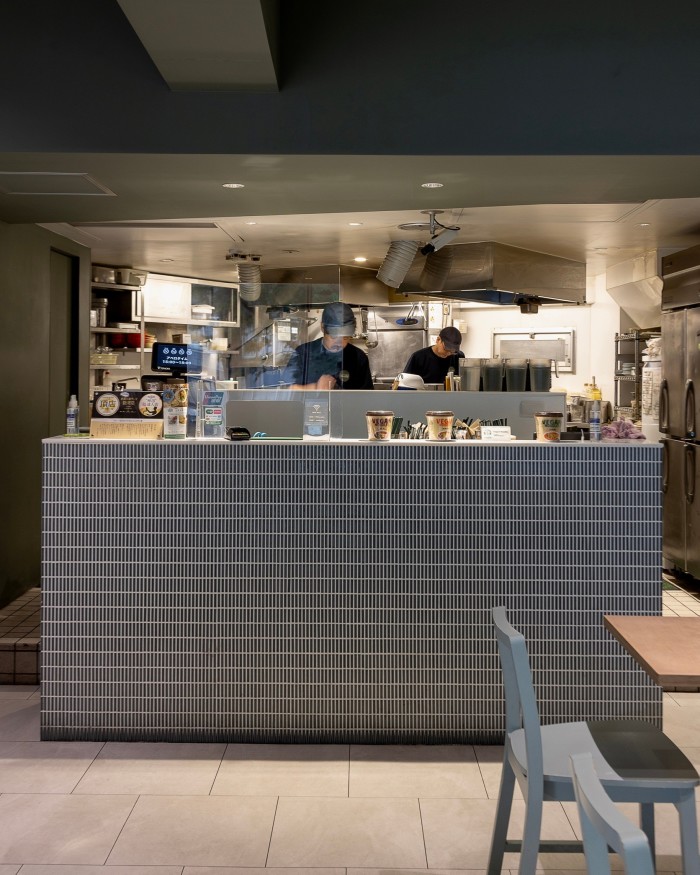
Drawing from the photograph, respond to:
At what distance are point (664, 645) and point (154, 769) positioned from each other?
2069 mm

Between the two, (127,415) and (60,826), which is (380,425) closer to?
(127,415)

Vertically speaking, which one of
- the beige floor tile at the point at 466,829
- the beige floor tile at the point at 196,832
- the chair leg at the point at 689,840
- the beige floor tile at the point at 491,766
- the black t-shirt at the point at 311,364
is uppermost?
the black t-shirt at the point at 311,364

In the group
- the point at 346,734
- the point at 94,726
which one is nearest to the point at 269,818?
the point at 346,734

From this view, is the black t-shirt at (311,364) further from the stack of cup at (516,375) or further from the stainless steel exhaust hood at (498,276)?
the stainless steel exhaust hood at (498,276)

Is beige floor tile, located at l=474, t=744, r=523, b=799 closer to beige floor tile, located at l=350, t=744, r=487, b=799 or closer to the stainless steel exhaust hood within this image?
beige floor tile, located at l=350, t=744, r=487, b=799

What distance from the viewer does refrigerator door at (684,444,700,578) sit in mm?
6066

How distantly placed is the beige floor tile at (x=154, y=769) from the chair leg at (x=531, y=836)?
1427mm

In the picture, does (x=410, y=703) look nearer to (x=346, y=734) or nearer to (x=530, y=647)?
(x=346, y=734)

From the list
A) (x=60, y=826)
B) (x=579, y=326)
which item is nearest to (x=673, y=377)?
(x=579, y=326)

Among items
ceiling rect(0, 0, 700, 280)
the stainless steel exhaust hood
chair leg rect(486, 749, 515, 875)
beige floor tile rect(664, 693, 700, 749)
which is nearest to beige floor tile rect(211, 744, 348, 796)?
chair leg rect(486, 749, 515, 875)

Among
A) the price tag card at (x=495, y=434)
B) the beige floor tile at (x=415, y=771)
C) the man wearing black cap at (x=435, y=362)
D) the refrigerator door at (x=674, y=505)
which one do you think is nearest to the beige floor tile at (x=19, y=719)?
the beige floor tile at (x=415, y=771)

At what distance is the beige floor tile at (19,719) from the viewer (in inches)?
142

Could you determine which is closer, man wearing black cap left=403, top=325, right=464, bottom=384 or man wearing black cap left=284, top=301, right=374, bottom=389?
man wearing black cap left=284, top=301, right=374, bottom=389

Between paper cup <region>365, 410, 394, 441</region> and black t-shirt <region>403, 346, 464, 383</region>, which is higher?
black t-shirt <region>403, 346, 464, 383</region>
